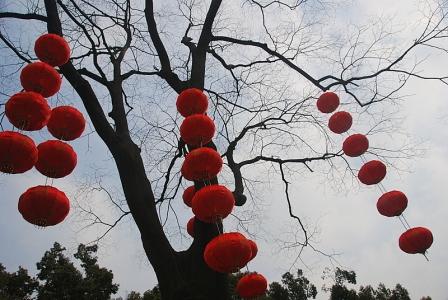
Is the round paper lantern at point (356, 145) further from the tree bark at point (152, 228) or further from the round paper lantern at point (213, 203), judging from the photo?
the round paper lantern at point (213, 203)

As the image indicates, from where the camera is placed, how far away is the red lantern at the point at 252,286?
4.61 m

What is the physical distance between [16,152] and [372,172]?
4.50m

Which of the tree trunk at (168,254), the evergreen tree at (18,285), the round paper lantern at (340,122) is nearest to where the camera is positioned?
the tree trunk at (168,254)

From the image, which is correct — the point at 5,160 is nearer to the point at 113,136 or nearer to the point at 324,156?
the point at 113,136

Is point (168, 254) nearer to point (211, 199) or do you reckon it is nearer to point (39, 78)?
point (211, 199)

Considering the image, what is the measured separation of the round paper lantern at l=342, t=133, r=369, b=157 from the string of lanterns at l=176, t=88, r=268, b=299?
2.40 meters

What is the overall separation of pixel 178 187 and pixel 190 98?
3.18 m

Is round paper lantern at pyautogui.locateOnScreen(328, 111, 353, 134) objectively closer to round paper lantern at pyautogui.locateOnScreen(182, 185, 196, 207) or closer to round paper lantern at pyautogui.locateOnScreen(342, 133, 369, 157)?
round paper lantern at pyautogui.locateOnScreen(342, 133, 369, 157)

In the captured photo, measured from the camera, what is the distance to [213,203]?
3.61m

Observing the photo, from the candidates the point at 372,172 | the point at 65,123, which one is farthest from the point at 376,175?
the point at 65,123

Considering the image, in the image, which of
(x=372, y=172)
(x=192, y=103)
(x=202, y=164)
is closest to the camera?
(x=202, y=164)

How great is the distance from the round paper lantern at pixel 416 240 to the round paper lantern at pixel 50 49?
503cm

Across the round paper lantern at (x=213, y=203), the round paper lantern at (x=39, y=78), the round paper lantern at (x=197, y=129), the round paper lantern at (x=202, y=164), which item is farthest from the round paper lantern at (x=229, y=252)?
the round paper lantern at (x=39, y=78)

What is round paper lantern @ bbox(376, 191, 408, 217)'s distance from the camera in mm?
4824
